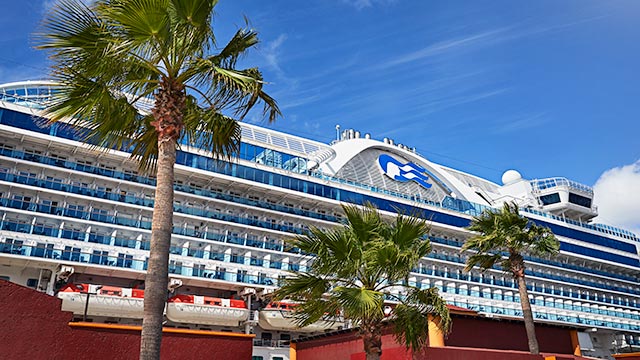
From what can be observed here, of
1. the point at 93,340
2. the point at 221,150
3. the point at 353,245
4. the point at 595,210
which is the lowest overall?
the point at 93,340

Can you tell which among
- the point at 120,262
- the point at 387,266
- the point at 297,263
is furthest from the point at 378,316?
the point at 297,263

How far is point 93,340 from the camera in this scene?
12.7 meters

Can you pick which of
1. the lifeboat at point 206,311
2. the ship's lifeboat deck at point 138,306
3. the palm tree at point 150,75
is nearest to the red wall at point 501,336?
the palm tree at point 150,75

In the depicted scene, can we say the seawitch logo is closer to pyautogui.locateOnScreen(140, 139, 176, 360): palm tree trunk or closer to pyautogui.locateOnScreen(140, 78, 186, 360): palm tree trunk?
pyautogui.locateOnScreen(140, 78, 186, 360): palm tree trunk

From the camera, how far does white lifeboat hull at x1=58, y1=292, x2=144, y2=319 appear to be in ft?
106

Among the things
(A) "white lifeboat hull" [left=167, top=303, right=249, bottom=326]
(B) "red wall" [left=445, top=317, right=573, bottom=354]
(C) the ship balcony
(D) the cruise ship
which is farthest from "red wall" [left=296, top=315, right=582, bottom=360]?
(C) the ship balcony

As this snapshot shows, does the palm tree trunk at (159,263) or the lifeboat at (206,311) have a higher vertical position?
the lifeboat at (206,311)

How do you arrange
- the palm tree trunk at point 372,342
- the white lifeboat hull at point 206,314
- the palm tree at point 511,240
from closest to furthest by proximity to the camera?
the palm tree trunk at point 372,342 < the palm tree at point 511,240 < the white lifeboat hull at point 206,314

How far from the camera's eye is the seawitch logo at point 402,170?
5475cm

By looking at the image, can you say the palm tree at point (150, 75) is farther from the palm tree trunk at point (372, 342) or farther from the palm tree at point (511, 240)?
the palm tree at point (511, 240)

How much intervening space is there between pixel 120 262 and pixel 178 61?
27797 millimetres

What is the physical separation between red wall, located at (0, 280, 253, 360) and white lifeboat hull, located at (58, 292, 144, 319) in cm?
2049

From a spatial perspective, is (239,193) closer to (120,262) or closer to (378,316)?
(120,262)

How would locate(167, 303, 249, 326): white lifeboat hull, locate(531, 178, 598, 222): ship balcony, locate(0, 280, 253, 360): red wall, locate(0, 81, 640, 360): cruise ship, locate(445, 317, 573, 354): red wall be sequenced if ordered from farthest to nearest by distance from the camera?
1. locate(531, 178, 598, 222): ship balcony
2. locate(167, 303, 249, 326): white lifeboat hull
3. locate(0, 81, 640, 360): cruise ship
4. locate(445, 317, 573, 354): red wall
5. locate(0, 280, 253, 360): red wall
